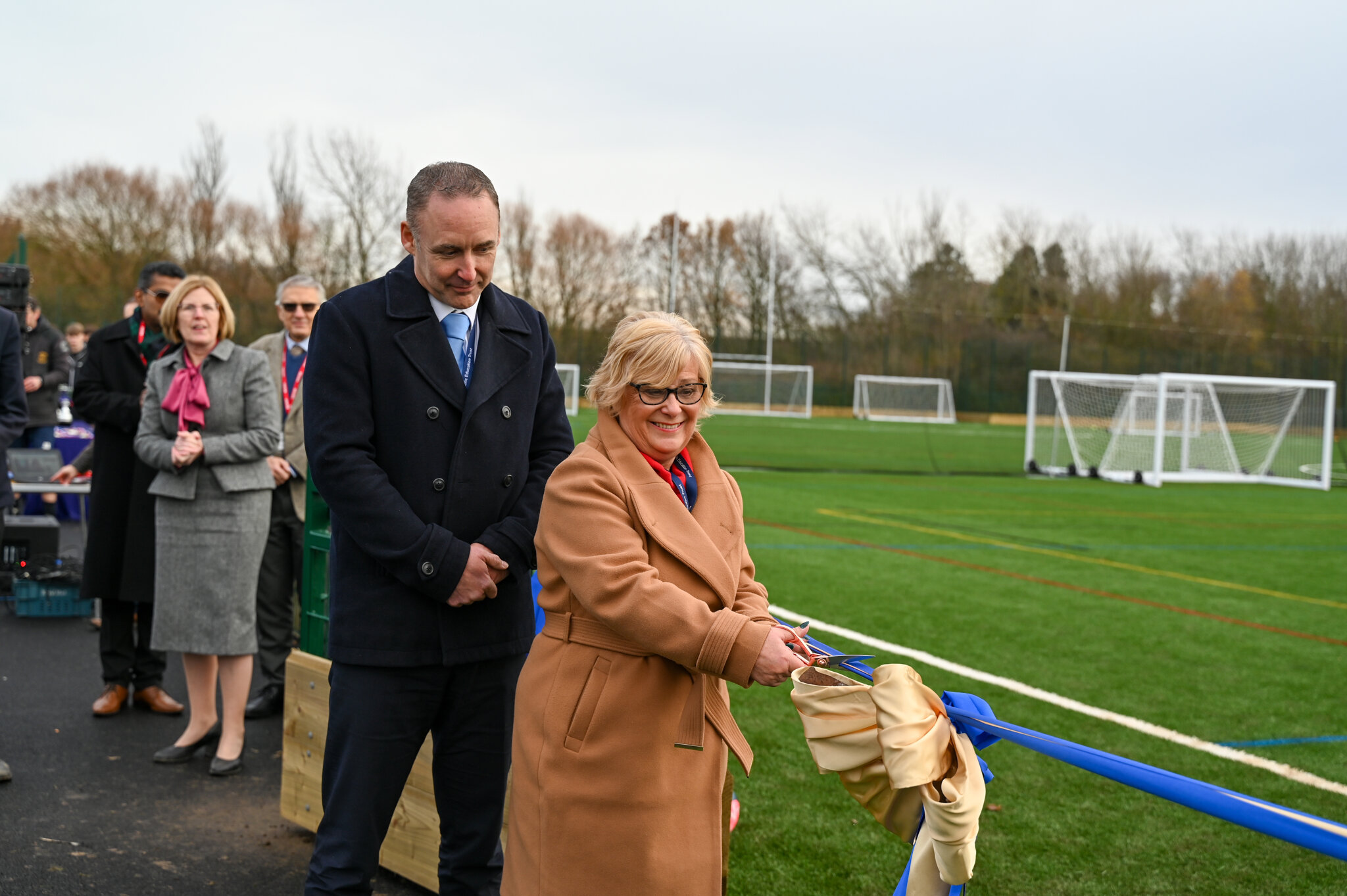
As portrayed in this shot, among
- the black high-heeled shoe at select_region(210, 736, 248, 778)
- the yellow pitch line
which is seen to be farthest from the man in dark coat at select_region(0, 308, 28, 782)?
the yellow pitch line

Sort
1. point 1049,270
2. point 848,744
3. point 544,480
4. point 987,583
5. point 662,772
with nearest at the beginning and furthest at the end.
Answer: point 848,744 → point 662,772 → point 544,480 → point 987,583 → point 1049,270

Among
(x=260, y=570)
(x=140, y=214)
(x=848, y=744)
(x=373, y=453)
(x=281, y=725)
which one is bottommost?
(x=281, y=725)

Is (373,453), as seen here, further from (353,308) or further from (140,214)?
(140,214)

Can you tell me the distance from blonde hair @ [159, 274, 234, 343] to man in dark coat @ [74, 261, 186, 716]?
0.39m

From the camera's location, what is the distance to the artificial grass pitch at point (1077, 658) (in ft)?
13.0

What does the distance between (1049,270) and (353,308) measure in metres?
66.4

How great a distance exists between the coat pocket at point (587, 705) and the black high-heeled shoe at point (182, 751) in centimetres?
317

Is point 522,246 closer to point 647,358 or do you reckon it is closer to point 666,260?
point 666,260

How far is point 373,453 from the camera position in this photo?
2639 mm

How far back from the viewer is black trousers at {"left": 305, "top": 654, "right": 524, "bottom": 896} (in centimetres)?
259

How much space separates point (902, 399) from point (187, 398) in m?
45.5

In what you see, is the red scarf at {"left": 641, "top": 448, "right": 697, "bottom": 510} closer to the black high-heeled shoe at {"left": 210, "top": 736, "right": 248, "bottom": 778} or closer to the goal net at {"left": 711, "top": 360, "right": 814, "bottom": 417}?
the black high-heeled shoe at {"left": 210, "top": 736, "right": 248, "bottom": 778}

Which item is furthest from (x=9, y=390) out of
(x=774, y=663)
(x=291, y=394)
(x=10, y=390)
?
(x=774, y=663)

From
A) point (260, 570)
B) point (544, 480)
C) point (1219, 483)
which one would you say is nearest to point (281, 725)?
point (260, 570)
